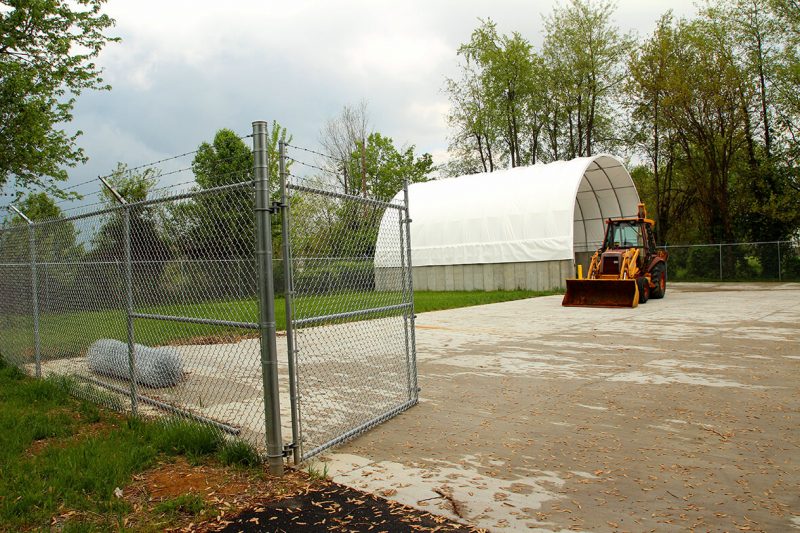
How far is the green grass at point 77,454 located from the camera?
12.1 ft

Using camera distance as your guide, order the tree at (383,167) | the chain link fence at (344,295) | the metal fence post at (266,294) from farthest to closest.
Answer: the tree at (383,167)
the chain link fence at (344,295)
the metal fence post at (266,294)

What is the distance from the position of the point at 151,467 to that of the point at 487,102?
40.8 m

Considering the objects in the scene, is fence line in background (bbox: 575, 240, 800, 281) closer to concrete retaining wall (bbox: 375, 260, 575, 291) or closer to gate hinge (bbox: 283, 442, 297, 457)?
concrete retaining wall (bbox: 375, 260, 575, 291)

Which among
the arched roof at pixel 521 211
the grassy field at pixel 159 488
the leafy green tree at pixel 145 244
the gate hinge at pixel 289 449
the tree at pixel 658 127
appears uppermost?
the tree at pixel 658 127

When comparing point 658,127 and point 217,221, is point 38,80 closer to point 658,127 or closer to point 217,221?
point 217,221

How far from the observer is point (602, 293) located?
16984 mm

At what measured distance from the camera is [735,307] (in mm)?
15633

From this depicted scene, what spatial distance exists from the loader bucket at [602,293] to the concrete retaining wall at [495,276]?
6081 millimetres

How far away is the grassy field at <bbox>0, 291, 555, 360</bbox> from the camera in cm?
529

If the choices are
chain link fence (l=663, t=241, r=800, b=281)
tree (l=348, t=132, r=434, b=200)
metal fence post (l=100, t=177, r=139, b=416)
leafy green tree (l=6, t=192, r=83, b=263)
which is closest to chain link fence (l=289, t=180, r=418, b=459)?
metal fence post (l=100, t=177, r=139, b=416)

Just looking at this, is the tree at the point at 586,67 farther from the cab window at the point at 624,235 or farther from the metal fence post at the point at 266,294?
the metal fence post at the point at 266,294

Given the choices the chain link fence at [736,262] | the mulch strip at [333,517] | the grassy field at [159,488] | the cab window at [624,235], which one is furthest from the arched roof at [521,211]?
the mulch strip at [333,517]

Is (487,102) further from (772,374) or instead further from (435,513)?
(435,513)

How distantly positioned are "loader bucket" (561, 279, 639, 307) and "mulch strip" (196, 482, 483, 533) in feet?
47.1
